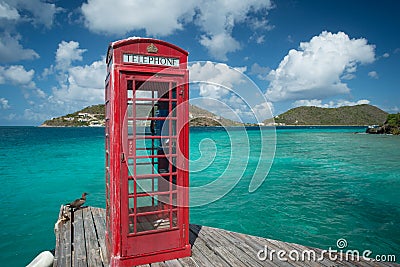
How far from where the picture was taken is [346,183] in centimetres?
1431

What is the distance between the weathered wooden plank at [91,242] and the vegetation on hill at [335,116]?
163 meters

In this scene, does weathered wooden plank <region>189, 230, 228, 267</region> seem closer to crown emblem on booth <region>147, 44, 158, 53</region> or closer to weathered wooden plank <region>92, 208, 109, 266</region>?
weathered wooden plank <region>92, 208, 109, 266</region>

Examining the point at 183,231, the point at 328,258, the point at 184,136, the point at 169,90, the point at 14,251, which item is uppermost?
the point at 169,90

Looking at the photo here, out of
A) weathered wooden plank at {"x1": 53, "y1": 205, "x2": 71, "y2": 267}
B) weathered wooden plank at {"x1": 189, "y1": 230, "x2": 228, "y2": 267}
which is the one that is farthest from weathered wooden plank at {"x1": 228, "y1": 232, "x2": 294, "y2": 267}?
weathered wooden plank at {"x1": 53, "y1": 205, "x2": 71, "y2": 267}

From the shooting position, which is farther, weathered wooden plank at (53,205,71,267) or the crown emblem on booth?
weathered wooden plank at (53,205,71,267)

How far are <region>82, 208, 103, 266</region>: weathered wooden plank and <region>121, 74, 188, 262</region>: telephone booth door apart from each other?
641 millimetres

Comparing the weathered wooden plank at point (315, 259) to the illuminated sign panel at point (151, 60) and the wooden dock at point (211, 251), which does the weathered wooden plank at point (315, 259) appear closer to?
the wooden dock at point (211, 251)

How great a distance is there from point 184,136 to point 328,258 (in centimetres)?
276

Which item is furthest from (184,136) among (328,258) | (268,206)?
(268,206)

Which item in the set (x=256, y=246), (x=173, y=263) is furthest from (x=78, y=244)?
(x=256, y=246)

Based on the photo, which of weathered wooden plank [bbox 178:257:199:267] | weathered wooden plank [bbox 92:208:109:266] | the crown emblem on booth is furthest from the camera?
weathered wooden plank [bbox 92:208:109:266]

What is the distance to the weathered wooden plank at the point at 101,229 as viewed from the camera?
14.0ft

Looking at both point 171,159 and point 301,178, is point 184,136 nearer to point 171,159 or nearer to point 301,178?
point 171,159

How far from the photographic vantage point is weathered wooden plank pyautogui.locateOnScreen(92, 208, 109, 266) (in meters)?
4.27
